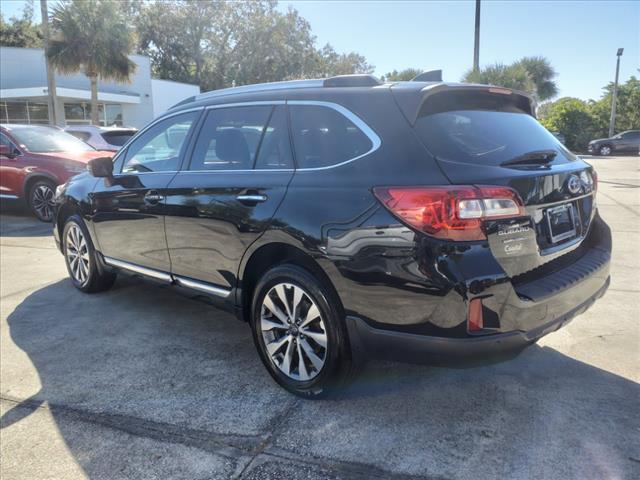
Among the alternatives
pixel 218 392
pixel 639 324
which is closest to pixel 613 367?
pixel 639 324

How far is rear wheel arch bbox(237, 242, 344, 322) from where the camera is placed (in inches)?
113

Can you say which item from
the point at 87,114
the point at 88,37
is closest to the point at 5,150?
the point at 88,37

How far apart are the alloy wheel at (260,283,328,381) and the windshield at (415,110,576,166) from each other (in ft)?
3.55

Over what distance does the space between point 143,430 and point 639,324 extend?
12.0 feet

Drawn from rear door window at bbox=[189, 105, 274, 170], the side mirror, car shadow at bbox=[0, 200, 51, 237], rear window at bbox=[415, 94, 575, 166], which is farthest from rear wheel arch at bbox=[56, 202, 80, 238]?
rear window at bbox=[415, 94, 575, 166]

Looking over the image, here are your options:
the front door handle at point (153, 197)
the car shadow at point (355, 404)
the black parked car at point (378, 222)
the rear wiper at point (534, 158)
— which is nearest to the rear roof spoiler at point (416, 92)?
the black parked car at point (378, 222)

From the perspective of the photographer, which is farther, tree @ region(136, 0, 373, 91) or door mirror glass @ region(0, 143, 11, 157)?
tree @ region(136, 0, 373, 91)

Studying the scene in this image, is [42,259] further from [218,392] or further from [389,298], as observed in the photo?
[389,298]

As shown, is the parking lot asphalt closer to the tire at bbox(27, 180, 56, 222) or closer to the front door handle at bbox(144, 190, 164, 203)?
the front door handle at bbox(144, 190, 164, 203)

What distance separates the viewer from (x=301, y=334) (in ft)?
9.96

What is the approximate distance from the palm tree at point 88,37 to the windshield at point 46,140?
508 inches

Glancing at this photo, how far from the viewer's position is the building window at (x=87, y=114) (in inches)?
1104

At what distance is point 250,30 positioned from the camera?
4203 cm

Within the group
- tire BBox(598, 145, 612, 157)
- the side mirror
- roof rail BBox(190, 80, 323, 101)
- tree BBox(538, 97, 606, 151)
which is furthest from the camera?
tree BBox(538, 97, 606, 151)
